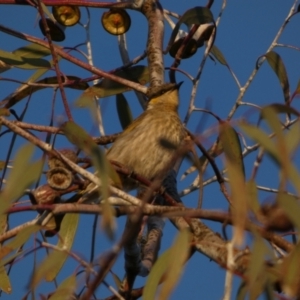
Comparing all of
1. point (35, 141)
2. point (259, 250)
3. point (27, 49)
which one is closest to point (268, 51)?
point (27, 49)

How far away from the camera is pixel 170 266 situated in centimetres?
165

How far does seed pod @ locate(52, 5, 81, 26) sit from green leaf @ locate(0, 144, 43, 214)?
146 centimetres

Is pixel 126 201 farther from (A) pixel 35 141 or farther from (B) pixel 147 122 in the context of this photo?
(B) pixel 147 122

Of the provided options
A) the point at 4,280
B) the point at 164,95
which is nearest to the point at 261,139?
the point at 4,280

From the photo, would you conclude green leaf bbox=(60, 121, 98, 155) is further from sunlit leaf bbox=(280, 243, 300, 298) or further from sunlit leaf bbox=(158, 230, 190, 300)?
sunlit leaf bbox=(280, 243, 300, 298)

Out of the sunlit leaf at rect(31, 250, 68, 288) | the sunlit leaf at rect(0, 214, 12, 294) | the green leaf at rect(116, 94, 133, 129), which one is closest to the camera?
the sunlit leaf at rect(31, 250, 68, 288)

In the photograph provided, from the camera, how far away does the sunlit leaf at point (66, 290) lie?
1875mm

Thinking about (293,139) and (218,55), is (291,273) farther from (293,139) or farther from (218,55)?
(218,55)

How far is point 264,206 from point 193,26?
1440 millimetres

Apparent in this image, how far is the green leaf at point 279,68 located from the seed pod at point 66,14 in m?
0.77

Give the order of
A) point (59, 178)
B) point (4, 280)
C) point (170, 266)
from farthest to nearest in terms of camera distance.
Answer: point (4, 280), point (59, 178), point (170, 266)

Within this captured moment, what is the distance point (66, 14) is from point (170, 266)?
5.83ft

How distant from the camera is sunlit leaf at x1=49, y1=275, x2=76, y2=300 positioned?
1.88m

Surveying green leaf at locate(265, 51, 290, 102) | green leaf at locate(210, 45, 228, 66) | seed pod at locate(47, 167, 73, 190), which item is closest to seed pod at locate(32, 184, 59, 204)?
seed pod at locate(47, 167, 73, 190)
